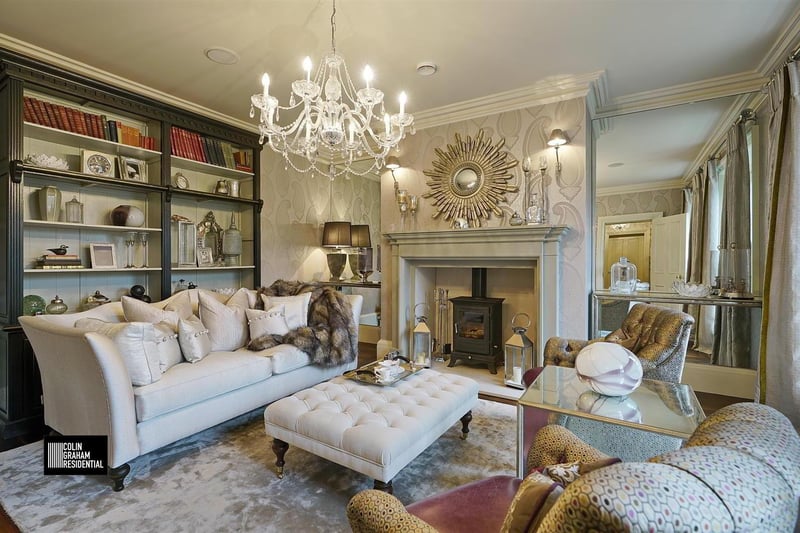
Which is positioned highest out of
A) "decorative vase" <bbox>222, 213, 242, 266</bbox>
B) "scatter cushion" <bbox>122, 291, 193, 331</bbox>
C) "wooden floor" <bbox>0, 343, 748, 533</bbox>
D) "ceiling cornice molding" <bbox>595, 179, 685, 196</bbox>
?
"ceiling cornice molding" <bbox>595, 179, 685, 196</bbox>

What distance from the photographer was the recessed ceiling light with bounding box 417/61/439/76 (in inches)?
120

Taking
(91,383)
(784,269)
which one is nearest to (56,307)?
(91,383)

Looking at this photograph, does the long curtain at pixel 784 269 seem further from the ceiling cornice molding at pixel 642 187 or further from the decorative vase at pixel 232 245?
the decorative vase at pixel 232 245

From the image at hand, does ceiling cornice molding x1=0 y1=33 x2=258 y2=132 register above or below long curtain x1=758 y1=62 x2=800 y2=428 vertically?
above

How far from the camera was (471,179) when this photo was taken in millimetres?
3953

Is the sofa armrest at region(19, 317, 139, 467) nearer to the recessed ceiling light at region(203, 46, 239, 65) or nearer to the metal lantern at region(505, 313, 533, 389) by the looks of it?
the recessed ceiling light at region(203, 46, 239, 65)

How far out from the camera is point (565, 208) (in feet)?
11.5

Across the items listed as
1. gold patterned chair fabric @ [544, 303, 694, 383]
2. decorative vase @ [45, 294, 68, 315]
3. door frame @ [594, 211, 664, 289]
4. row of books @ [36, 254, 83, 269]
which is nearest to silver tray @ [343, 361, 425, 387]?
gold patterned chair fabric @ [544, 303, 694, 383]

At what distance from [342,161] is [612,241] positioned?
141 inches

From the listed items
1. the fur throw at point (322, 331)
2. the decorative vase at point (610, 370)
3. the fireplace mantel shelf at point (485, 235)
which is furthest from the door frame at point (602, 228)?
the fur throw at point (322, 331)

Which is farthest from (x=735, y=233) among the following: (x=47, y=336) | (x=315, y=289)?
(x=47, y=336)

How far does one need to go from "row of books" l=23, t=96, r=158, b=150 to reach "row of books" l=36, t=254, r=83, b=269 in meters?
1.00

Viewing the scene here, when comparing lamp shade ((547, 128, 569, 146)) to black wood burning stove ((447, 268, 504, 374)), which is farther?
black wood burning stove ((447, 268, 504, 374))

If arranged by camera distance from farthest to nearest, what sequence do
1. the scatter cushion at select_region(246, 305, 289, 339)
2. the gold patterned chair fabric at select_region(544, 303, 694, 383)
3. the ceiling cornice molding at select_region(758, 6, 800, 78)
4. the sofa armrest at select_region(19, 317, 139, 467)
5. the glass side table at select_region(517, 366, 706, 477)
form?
the scatter cushion at select_region(246, 305, 289, 339) → the ceiling cornice molding at select_region(758, 6, 800, 78) → the gold patterned chair fabric at select_region(544, 303, 694, 383) → the sofa armrest at select_region(19, 317, 139, 467) → the glass side table at select_region(517, 366, 706, 477)
